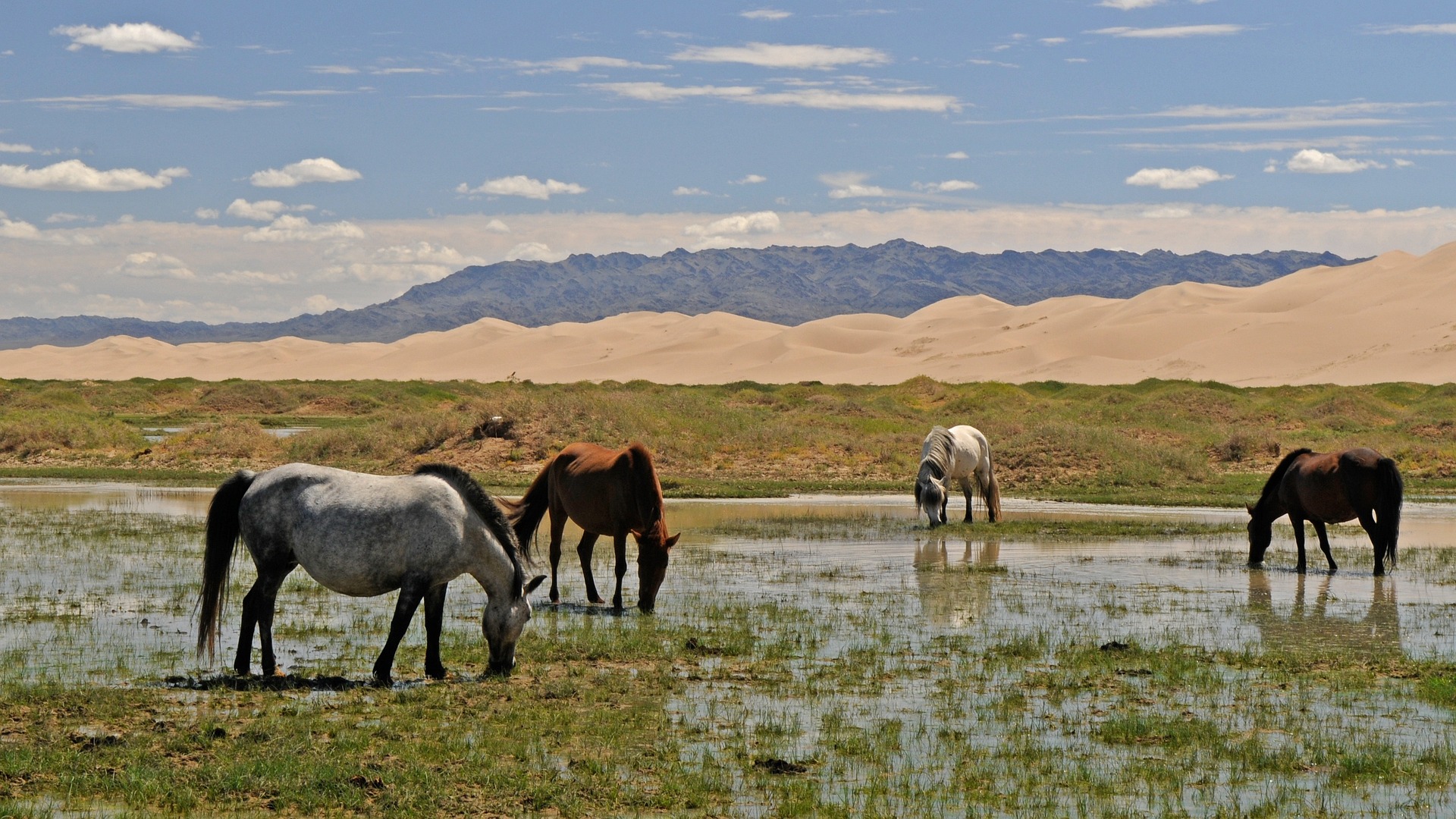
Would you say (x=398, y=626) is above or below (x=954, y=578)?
above

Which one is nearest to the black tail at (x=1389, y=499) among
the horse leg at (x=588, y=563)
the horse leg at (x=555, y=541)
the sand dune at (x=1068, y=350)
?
the horse leg at (x=588, y=563)

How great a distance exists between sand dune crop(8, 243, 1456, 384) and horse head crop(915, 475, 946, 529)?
8484 centimetres

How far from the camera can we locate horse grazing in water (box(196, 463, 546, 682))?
11828 millimetres

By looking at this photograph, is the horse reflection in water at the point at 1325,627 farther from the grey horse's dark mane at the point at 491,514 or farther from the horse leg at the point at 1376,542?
the grey horse's dark mane at the point at 491,514

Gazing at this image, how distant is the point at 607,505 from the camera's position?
16969mm

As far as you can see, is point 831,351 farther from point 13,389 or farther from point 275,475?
point 275,475

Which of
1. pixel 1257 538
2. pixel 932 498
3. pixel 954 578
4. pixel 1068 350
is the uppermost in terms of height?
pixel 1068 350

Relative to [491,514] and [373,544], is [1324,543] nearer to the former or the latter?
[491,514]

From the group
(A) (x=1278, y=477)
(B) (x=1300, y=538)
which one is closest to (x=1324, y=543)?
(B) (x=1300, y=538)

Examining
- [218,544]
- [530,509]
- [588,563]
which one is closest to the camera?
[218,544]

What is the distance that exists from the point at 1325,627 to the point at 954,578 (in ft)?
18.7

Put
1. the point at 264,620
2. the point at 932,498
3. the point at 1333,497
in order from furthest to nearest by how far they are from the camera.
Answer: the point at 932,498, the point at 1333,497, the point at 264,620

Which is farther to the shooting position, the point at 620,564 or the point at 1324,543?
→ the point at 1324,543

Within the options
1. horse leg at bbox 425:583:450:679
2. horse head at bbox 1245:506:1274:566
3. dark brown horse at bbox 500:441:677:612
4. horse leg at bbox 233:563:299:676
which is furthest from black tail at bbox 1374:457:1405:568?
horse leg at bbox 233:563:299:676
